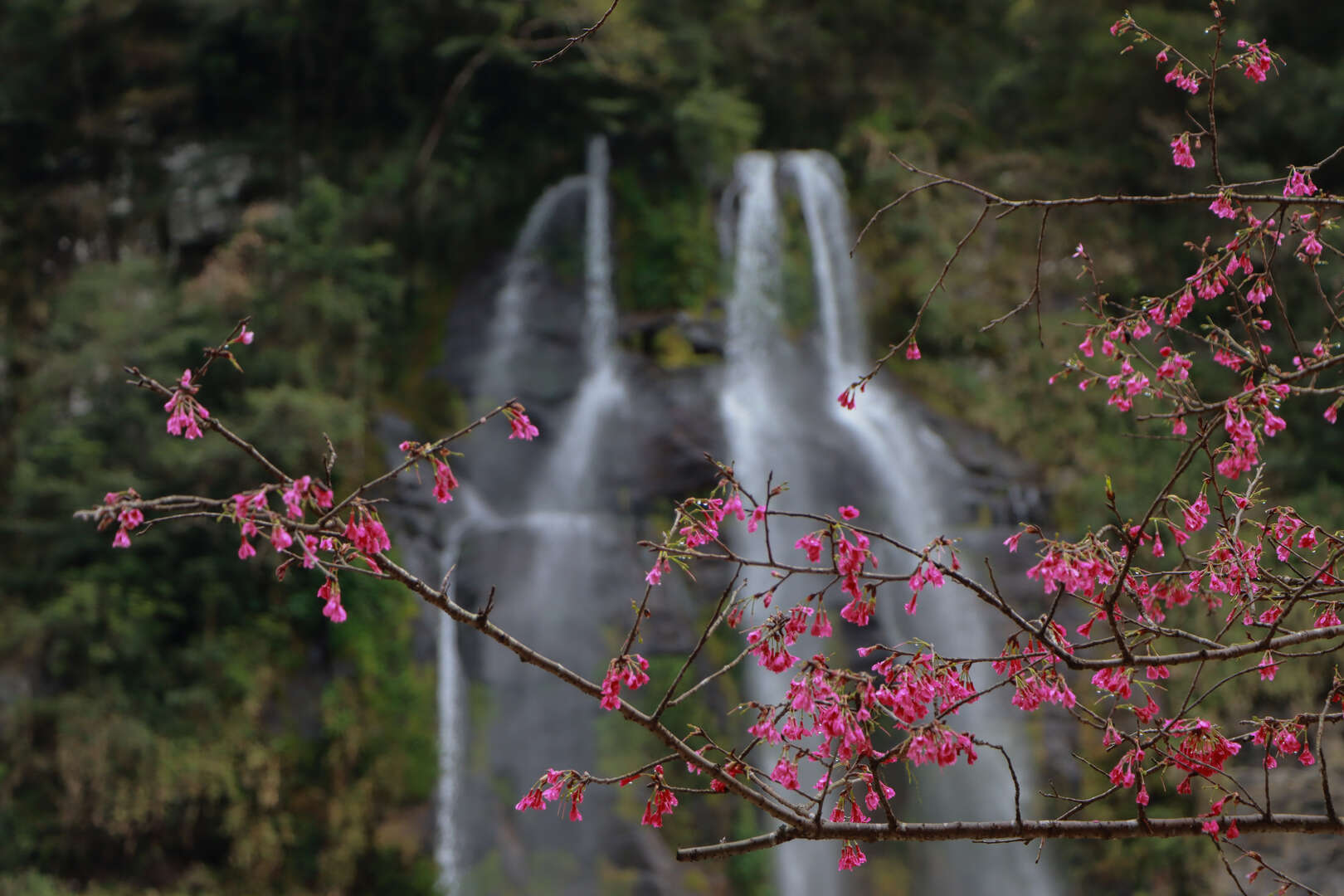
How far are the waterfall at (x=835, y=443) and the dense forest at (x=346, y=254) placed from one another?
19.0 inches

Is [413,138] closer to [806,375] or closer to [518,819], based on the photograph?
[806,375]

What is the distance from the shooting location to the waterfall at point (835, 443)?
8633mm

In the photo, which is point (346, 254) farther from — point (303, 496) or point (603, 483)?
point (303, 496)

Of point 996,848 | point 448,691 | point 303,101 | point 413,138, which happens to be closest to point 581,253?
point 413,138

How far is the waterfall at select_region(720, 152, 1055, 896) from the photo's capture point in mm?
8633

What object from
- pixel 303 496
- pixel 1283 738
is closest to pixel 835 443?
pixel 1283 738

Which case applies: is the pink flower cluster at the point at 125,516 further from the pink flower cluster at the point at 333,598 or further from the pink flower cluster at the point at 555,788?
the pink flower cluster at the point at 555,788

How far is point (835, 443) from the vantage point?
33.0 ft

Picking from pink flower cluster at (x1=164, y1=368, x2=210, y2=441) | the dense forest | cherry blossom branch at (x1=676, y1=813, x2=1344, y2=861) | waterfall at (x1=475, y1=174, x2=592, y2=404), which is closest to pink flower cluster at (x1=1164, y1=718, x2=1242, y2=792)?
cherry blossom branch at (x1=676, y1=813, x2=1344, y2=861)

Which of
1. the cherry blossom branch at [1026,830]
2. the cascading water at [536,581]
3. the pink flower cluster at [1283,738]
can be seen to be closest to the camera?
the cherry blossom branch at [1026,830]

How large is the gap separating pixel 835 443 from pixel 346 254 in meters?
4.87

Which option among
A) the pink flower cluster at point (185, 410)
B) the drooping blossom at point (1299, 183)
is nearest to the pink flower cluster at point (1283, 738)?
the drooping blossom at point (1299, 183)

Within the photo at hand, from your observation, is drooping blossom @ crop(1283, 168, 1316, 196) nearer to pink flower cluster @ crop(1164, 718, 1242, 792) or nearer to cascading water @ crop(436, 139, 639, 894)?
pink flower cluster @ crop(1164, 718, 1242, 792)

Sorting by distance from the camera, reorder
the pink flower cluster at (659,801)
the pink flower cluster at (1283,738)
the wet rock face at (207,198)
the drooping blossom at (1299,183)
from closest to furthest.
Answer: the pink flower cluster at (659,801)
the pink flower cluster at (1283,738)
the drooping blossom at (1299,183)
the wet rock face at (207,198)
